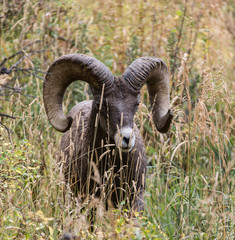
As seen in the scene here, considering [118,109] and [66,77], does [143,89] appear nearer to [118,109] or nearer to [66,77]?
[66,77]

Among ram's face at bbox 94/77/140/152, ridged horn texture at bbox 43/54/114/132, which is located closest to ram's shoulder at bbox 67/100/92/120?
ridged horn texture at bbox 43/54/114/132

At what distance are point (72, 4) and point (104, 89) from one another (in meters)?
5.09

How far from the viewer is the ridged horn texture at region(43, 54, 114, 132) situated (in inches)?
216

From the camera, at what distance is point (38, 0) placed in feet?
32.7

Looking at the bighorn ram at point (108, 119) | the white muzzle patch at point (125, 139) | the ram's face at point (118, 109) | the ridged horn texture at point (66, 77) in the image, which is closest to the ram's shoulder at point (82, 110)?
the bighorn ram at point (108, 119)

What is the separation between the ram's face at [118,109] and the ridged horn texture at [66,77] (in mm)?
126

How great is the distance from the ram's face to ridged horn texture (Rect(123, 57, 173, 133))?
13 cm

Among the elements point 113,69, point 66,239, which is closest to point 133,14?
point 113,69

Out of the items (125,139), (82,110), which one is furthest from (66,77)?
(125,139)

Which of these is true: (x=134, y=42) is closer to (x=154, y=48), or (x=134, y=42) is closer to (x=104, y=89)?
(x=154, y=48)

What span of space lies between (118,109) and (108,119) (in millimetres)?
212

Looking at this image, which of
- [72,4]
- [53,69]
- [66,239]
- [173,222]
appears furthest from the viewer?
[72,4]

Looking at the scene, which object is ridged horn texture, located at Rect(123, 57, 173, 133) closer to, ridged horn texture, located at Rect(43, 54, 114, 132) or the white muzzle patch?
ridged horn texture, located at Rect(43, 54, 114, 132)

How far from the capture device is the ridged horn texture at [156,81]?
5570mm
